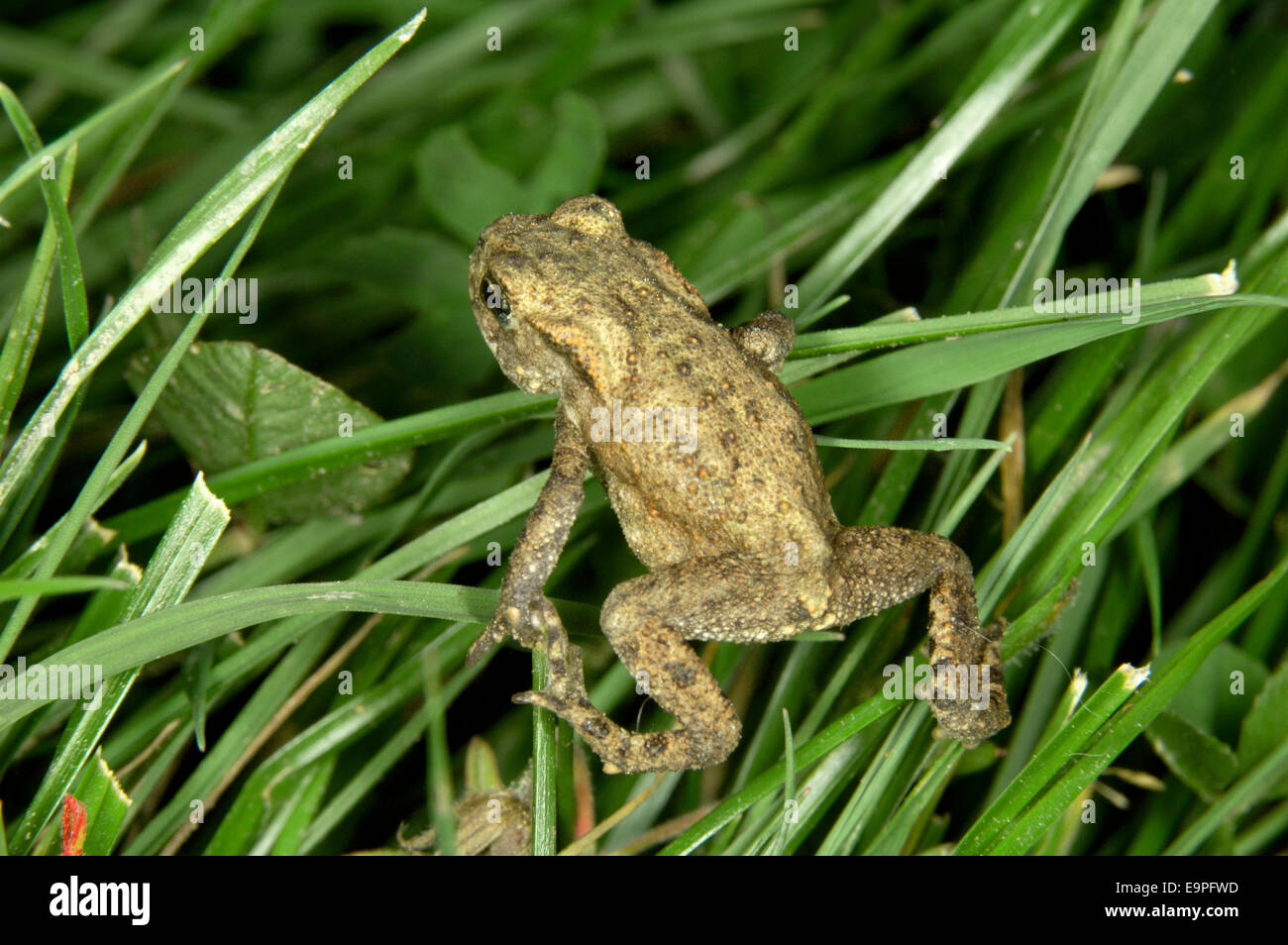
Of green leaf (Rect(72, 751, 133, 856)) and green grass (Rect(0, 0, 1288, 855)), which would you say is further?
green grass (Rect(0, 0, 1288, 855))

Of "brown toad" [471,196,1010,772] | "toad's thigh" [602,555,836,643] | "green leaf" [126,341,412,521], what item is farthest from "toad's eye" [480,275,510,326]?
"toad's thigh" [602,555,836,643]

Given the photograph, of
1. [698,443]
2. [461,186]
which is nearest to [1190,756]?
[698,443]

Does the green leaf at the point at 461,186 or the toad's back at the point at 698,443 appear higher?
the green leaf at the point at 461,186

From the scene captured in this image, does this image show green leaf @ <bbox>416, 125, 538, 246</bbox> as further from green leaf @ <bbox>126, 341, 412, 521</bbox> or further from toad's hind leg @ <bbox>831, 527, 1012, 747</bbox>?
toad's hind leg @ <bbox>831, 527, 1012, 747</bbox>

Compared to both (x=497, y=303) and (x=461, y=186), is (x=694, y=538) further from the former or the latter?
(x=461, y=186)

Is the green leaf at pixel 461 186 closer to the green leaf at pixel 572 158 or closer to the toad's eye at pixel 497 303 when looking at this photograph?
the green leaf at pixel 572 158

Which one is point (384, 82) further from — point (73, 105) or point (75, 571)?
point (75, 571)

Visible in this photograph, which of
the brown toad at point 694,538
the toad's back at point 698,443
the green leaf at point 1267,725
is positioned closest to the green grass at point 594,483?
the green leaf at point 1267,725
